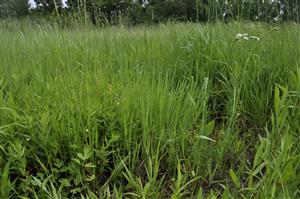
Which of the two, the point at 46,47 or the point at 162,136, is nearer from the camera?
the point at 162,136

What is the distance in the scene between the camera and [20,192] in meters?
1.10

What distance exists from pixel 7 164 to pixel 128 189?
44 cm

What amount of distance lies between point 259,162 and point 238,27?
1.60m

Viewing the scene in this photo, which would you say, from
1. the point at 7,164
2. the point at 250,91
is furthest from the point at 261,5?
the point at 7,164

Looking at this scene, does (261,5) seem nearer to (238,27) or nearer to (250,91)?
(238,27)

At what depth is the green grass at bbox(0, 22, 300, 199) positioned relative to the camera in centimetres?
110

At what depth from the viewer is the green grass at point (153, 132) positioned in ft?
3.60

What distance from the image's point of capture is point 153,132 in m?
1.29

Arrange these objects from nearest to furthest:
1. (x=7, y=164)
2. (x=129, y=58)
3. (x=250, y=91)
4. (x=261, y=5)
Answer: (x=7, y=164), (x=250, y=91), (x=129, y=58), (x=261, y=5)

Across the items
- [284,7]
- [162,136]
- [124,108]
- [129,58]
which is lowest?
[162,136]

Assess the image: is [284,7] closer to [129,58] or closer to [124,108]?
[129,58]

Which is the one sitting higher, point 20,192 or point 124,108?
point 124,108

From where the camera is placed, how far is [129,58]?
207 cm

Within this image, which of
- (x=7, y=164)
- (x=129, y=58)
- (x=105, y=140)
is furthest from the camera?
(x=129, y=58)
